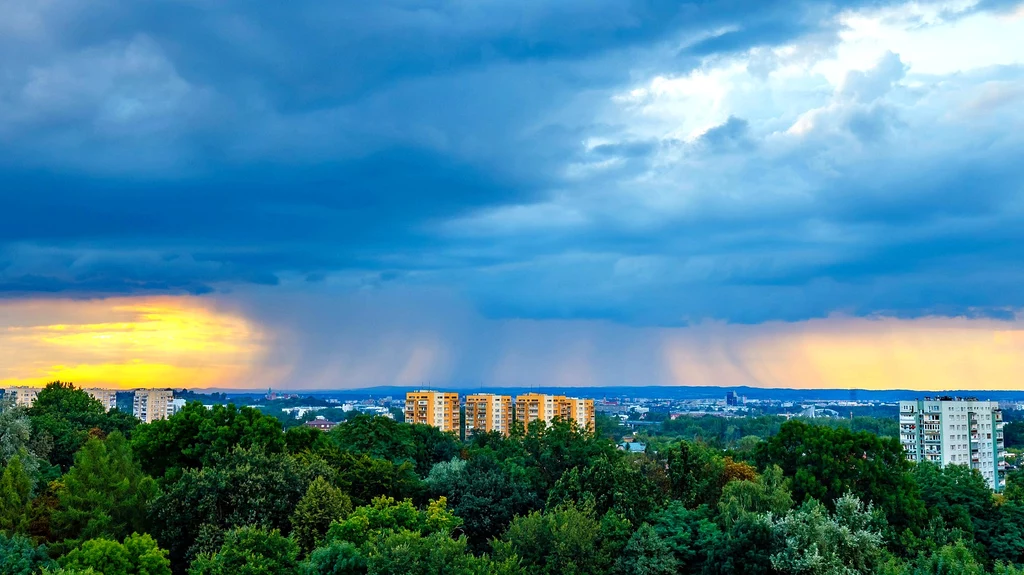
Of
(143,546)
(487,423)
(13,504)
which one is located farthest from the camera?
(487,423)

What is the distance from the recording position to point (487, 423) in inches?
5743

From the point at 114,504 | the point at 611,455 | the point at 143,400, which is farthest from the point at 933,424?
the point at 143,400

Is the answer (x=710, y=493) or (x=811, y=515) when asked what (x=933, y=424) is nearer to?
(x=710, y=493)

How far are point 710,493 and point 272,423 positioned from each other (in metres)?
20.1

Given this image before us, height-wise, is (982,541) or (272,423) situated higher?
(272,423)

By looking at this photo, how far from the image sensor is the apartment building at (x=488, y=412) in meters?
144

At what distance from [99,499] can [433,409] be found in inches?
4337

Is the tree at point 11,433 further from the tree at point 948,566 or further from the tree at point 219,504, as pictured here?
the tree at point 948,566

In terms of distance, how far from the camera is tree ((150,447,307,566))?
97.7 feet

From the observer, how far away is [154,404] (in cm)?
18812

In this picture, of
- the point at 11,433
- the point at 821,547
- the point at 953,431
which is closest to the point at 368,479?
the point at 11,433

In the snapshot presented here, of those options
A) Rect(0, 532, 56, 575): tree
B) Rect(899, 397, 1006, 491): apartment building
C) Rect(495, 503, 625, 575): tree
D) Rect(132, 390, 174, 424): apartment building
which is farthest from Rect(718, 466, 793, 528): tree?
Rect(132, 390, 174, 424): apartment building

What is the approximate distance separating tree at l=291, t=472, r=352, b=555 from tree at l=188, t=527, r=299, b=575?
129 inches

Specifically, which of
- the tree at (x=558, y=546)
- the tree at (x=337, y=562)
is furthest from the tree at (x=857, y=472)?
the tree at (x=337, y=562)
